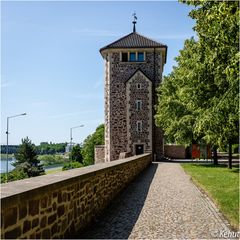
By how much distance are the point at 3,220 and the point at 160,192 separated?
978 cm

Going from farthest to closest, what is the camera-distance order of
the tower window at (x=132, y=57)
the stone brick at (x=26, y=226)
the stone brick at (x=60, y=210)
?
the tower window at (x=132, y=57), the stone brick at (x=60, y=210), the stone brick at (x=26, y=226)

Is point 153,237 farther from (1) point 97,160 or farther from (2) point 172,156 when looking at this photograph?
(2) point 172,156

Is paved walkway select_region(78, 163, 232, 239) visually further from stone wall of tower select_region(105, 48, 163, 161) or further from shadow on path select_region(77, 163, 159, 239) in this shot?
stone wall of tower select_region(105, 48, 163, 161)

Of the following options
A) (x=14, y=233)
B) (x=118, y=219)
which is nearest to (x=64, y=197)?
(x=14, y=233)

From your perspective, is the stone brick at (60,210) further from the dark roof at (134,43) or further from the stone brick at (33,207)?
the dark roof at (134,43)

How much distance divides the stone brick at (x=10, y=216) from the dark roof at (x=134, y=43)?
43057 millimetres

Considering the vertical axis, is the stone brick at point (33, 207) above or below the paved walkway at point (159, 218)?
above

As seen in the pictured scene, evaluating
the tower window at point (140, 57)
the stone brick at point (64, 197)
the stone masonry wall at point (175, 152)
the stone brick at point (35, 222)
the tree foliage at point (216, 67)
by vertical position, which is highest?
the tower window at point (140, 57)

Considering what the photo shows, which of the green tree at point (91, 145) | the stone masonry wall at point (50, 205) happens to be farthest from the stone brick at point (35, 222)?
the green tree at point (91, 145)

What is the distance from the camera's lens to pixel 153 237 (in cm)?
671

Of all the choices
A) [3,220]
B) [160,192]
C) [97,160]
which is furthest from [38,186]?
[97,160]

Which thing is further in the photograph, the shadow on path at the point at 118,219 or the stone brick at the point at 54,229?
the shadow on path at the point at 118,219

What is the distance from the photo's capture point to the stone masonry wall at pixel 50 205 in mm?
4402

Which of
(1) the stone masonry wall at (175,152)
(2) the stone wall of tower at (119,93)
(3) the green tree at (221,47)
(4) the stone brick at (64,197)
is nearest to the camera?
(4) the stone brick at (64,197)
